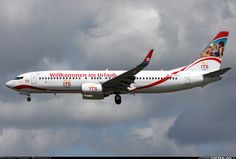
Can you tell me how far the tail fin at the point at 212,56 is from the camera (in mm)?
95188

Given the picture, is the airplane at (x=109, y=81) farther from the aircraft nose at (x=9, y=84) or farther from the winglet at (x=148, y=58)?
the winglet at (x=148, y=58)

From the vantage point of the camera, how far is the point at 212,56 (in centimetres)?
9631

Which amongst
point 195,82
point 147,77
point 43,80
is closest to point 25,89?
point 43,80

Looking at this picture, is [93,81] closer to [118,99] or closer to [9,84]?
[118,99]

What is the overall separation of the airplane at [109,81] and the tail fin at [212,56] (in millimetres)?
956

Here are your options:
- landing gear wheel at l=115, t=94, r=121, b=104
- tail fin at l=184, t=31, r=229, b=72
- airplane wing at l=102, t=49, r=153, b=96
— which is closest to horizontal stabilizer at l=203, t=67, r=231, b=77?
tail fin at l=184, t=31, r=229, b=72

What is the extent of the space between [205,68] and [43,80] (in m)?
21.9

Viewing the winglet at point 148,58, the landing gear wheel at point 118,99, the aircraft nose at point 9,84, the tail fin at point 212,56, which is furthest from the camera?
the tail fin at point 212,56

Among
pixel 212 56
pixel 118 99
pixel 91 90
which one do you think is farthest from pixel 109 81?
pixel 212 56

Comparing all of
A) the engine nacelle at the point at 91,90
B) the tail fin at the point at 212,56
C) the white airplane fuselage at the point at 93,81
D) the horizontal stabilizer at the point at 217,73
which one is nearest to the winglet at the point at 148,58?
the white airplane fuselage at the point at 93,81

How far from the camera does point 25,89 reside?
91.5 m

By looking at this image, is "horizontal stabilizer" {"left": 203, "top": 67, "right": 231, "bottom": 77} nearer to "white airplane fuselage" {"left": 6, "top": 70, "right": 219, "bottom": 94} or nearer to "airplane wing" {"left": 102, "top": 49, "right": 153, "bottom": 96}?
"white airplane fuselage" {"left": 6, "top": 70, "right": 219, "bottom": 94}

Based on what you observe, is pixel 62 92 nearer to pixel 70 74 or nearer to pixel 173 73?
pixel 70 74

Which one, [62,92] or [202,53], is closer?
[62,92]
